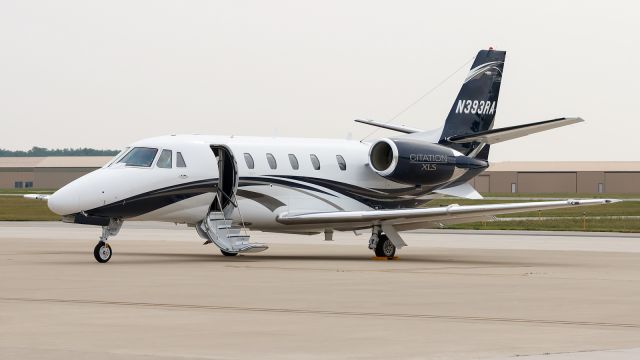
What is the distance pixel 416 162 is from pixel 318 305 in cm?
1700

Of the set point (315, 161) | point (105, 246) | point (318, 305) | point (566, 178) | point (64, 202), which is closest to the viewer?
point (318, 305)

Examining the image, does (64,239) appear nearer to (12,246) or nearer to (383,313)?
(12,246)

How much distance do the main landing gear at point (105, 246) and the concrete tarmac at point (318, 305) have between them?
27 centimetres

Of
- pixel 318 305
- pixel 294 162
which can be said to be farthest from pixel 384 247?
pixel 318 305

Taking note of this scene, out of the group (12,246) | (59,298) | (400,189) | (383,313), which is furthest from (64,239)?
(383,313)

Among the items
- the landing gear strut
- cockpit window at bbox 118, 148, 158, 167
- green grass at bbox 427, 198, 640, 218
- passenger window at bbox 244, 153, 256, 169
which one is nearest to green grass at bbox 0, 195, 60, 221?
green grass at bbox 427, 198, 640, 218

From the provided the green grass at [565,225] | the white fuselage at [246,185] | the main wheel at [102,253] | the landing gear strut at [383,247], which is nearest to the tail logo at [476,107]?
the white fuselage at [246,185]

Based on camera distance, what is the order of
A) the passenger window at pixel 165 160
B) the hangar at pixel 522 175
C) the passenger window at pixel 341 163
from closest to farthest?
the passenger window at pixel 165 160 → the passenger window at pixel 341 163 → the hangar at pixel 522 175

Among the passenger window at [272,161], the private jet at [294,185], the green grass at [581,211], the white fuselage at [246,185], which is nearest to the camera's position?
the white fuselage at [246,185]

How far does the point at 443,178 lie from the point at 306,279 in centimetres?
1247

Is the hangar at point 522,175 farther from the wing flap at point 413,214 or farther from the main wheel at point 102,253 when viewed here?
the main wheel at point 102,253

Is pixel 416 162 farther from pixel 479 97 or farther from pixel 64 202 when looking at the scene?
pixel 64 202

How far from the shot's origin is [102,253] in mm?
31594

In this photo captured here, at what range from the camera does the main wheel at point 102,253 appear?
31.5 metres
